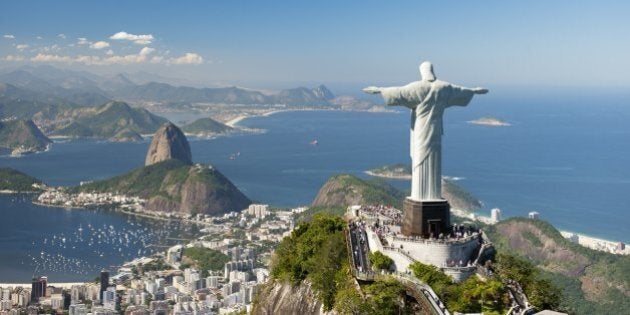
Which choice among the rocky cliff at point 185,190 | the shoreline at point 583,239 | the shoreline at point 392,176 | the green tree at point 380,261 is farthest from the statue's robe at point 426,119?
the shoreline at point 392,176

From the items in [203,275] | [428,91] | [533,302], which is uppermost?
[428,91]

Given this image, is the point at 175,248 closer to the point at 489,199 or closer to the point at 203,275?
the point at 203,275

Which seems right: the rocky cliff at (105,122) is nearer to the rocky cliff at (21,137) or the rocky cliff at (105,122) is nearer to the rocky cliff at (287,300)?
the rocky cliff at (21,137)

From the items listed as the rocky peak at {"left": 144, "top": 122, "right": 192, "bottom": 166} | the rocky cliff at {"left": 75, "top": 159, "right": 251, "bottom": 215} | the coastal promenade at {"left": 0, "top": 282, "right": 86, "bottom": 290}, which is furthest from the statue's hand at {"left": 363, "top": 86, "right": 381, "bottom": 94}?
the rocky peak at {"left": 144, "top": 122, "right": 192, "bottom": 166}

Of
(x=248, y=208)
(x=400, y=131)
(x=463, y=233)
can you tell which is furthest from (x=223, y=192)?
(x=400, y=131)

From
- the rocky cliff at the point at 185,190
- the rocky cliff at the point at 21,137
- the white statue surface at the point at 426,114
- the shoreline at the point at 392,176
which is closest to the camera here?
the white statue surface at the point at 426,114

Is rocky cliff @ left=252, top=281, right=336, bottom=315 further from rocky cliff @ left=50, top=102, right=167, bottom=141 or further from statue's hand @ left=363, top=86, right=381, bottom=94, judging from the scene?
rocky cliff @ left=50, top=102, right=167, bottom=141
